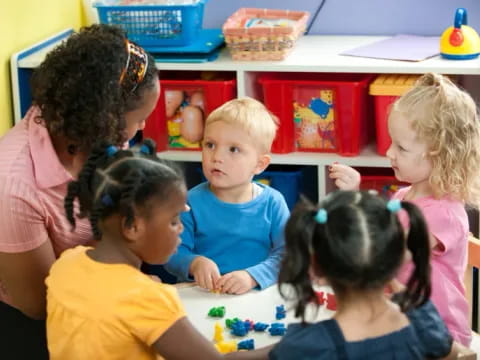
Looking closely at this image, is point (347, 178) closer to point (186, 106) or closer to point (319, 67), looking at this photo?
point (319, 67)

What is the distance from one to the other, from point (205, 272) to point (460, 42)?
1157 mm

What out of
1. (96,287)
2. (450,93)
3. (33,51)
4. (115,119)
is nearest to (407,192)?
(450,93)

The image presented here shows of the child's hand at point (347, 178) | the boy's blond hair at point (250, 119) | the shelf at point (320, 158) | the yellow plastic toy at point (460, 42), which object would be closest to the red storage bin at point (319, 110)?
the shelf at point (320, 158)

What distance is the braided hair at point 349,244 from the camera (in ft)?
4.14

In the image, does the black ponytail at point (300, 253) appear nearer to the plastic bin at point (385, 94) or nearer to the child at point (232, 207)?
the child at point (232, 207)

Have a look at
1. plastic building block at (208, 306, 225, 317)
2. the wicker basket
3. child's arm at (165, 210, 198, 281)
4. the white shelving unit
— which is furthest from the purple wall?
plastic building block at (208, 306, 225, 317)

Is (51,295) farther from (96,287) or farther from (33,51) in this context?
(33,51)

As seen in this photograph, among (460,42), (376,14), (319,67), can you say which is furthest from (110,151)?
(376,14)

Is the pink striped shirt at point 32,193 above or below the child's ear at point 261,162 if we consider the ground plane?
above

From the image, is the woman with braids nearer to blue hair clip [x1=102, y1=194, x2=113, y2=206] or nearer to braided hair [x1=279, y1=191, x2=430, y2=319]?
blue hair clip [x1=102, y1=194, x2=113, y2=206]

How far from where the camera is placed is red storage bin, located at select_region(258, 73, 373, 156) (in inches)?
103

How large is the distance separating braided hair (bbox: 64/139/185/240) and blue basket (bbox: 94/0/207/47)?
1.22 m

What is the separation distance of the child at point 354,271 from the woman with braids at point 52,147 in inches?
23.9

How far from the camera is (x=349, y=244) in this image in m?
1.26
